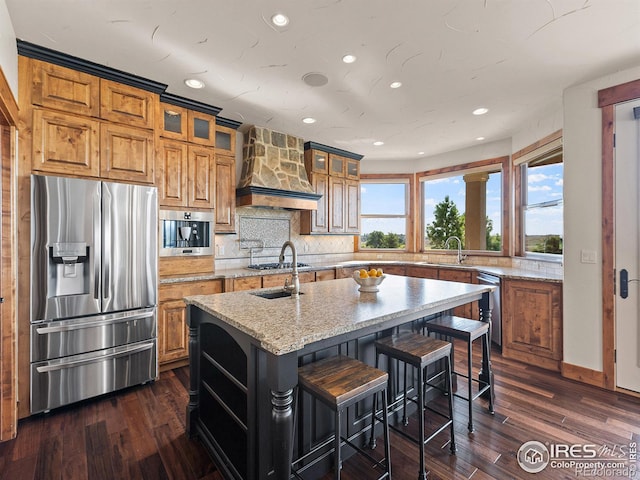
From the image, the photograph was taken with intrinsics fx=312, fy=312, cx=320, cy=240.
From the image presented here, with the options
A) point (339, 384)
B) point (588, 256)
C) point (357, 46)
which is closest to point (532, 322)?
point (588, 256)

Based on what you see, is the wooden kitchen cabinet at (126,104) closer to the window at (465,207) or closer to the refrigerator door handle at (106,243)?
the refrigerator door handle at (106,243)

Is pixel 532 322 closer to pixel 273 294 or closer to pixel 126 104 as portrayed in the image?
pixel 273 294

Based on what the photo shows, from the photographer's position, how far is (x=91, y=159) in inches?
103

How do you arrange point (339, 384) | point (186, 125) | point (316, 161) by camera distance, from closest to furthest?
point (339, 384)
point (186, 125)
point (316, 161)

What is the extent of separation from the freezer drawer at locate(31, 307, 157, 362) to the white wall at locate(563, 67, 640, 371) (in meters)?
3.94

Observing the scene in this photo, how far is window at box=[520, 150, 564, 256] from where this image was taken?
11.9 feet

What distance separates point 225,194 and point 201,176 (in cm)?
40

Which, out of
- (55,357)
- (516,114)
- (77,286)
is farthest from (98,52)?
(516,114)

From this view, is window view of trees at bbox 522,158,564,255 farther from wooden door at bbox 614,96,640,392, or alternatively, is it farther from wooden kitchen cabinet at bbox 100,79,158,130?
wooden kitchen cabinet at bbox 100,79,158,130

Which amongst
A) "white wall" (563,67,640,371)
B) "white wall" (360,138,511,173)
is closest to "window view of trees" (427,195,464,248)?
"white wall" (360,138,511,173)

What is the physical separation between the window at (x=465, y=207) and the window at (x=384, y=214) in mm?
385

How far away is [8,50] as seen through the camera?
204 cm

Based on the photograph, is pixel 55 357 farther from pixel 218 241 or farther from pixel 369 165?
pixel 369 165

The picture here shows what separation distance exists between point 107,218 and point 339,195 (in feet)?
11.1
